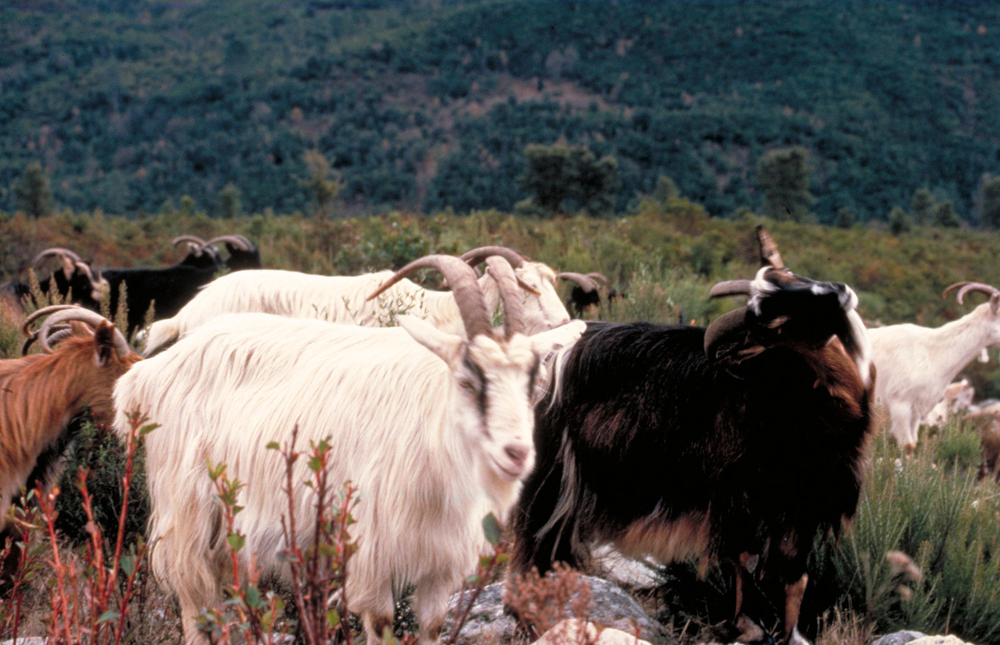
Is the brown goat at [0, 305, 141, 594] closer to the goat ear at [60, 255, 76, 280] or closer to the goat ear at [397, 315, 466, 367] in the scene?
the goat ear at [397, 315, 466, 367]

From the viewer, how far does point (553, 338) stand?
3.09 m

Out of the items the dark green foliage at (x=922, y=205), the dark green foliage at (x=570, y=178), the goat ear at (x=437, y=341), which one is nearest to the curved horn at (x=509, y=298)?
the goat ear at (x=437, y=341)

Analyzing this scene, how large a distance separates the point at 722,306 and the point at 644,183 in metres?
43.8

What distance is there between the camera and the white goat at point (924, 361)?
8016mm

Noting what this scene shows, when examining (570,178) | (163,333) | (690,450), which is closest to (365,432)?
(690,450)

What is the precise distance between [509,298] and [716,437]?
138 centimetres

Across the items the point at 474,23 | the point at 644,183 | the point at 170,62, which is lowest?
the point at 644,183

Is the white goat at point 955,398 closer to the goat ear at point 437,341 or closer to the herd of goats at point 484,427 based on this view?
the herd of goats at point 484,427

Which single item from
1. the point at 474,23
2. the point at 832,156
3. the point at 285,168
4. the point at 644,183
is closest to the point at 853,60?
the point at 832,156

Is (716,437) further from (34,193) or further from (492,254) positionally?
(34,193)

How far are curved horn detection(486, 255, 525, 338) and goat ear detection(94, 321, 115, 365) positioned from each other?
1871 mm

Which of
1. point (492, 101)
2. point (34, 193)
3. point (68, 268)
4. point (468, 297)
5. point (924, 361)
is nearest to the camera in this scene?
point (468, 297)

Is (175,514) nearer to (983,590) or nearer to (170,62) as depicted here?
(983,590)

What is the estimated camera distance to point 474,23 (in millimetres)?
86875
